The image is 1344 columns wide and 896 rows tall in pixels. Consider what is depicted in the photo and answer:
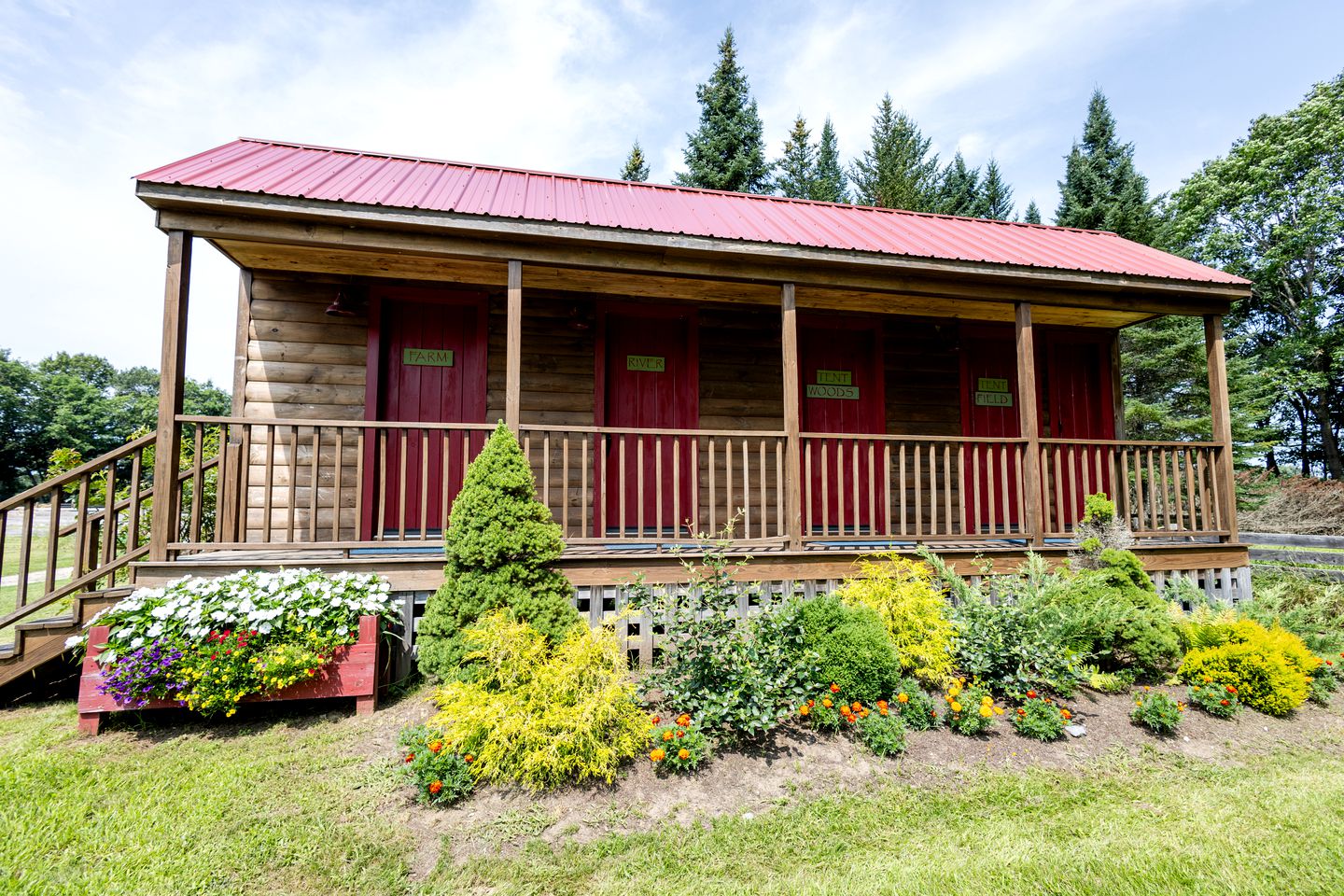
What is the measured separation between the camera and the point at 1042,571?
4570mm

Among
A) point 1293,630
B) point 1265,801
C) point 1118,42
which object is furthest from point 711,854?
point 1118,42

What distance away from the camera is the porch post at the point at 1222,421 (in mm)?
6027

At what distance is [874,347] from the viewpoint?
7.43 metres

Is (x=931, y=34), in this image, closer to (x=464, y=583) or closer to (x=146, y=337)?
(x=464, y=583)

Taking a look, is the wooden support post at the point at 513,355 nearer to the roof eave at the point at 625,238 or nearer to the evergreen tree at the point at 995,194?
the roof eave at the point at 625,238

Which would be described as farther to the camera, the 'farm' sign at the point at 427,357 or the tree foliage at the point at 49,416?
the tree foliage at the point at 49,416

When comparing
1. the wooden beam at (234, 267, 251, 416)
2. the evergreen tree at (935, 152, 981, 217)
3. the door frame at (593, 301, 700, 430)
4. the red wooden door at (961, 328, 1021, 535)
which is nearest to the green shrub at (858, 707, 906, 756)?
the door frame at (593, 301, 700, 430)

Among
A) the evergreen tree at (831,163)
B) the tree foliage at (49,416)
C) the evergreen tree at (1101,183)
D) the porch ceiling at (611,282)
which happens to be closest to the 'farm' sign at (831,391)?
the porch ceiling at (611,282)

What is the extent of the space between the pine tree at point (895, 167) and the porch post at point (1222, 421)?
17459 millimetres

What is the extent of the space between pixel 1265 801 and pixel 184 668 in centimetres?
577

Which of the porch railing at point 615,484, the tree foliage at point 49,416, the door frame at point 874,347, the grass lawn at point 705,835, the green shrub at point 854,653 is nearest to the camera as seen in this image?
the grass lawn at point 705,835

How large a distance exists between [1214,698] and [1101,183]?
80.5ft

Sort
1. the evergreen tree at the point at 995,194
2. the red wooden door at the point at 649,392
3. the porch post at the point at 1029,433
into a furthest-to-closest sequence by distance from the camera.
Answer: the evergreen tree at the point at 995,194, the red wooden door at the point at 649,392, the porch post at the point at 1029,433

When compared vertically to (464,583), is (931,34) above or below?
above
